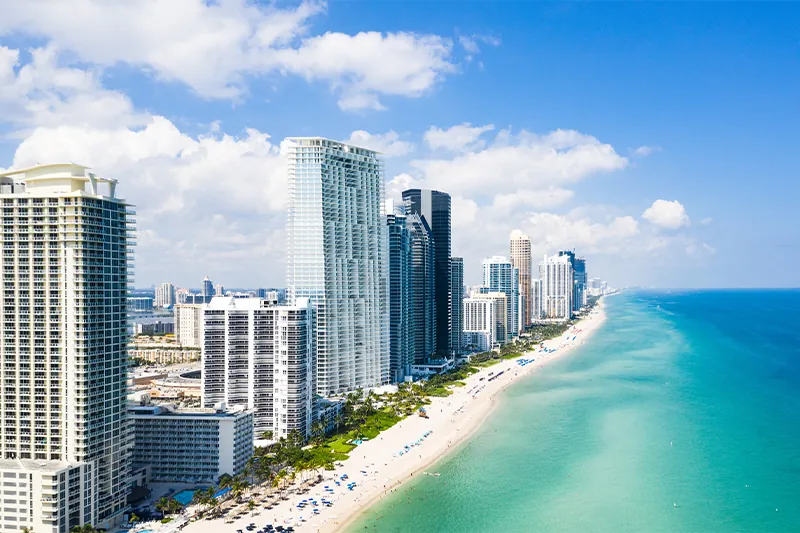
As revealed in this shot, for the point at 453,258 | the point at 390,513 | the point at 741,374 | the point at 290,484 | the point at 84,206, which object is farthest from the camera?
the point at 453,258

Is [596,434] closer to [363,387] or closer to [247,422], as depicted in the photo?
[363,387]

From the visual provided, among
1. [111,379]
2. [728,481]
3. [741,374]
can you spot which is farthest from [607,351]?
[111,379]

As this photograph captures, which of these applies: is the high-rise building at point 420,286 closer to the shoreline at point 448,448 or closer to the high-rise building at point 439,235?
the high-rise building at point 439,235

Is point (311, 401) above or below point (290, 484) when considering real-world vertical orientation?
above

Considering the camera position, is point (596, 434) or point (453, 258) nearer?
point (596, 434)

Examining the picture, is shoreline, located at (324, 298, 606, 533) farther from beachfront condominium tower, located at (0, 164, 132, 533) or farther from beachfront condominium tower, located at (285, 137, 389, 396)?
beachfront condominium tower, located at (0, 164, 132, 533)

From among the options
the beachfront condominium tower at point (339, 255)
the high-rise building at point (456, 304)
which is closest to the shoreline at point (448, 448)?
the beachfront condominium tower at point (339, 255)

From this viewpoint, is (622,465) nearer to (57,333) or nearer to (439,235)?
(57,333)

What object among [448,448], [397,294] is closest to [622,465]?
[448,448]
